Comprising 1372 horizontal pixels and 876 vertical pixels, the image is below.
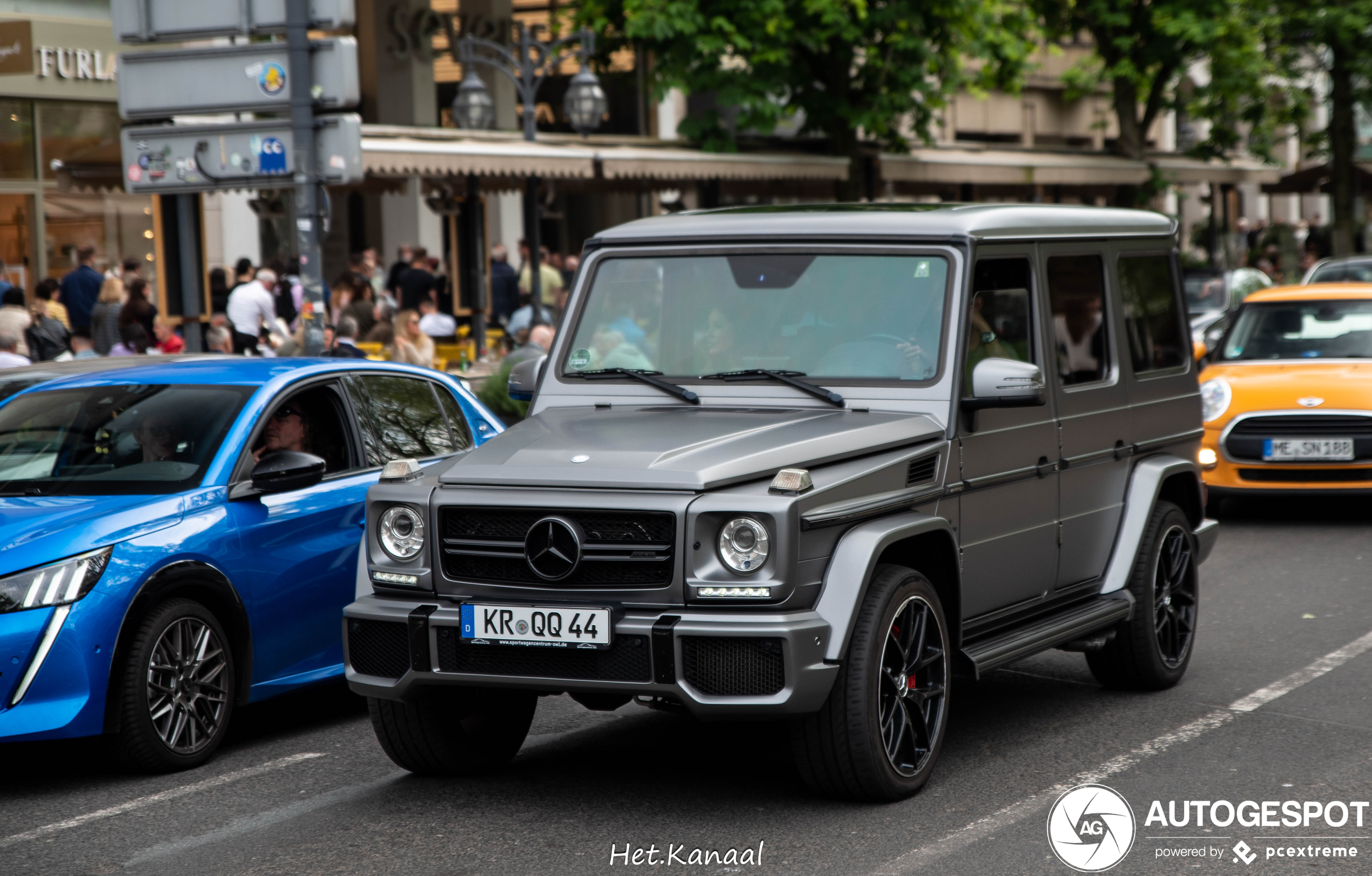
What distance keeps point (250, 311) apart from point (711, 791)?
13809 millimetres

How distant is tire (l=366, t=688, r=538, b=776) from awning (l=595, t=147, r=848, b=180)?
1603cm

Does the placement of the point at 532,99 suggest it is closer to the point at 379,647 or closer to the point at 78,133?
the point at 78,133

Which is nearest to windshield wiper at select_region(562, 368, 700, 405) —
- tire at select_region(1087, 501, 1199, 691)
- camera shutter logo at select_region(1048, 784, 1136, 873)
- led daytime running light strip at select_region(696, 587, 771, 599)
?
led daytime running light strip at select_region(696, 587, 771, 599)

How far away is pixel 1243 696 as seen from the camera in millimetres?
7098

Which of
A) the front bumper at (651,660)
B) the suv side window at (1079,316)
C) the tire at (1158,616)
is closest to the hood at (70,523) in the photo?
the front bumper at (651,660)

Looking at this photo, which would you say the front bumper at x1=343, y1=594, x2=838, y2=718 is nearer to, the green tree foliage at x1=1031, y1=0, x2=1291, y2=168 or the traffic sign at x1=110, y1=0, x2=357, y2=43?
the traffic sign at x1=110, y1=0, x2=357, y2=43

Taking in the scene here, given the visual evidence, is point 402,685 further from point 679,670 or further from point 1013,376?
point 1013,376

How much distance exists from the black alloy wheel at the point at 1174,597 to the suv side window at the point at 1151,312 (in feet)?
2.46

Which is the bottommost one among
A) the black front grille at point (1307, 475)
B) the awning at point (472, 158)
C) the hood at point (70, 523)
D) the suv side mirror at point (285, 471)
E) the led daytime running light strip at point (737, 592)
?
the black front grille at point (1307, 475)

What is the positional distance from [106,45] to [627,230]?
16.2 m

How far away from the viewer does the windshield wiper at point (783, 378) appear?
19.5ft

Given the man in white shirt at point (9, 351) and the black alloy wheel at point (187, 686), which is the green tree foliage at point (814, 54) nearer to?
the man in white shirt at point (9, 351)

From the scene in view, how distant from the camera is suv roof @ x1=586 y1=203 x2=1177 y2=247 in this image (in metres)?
6.24

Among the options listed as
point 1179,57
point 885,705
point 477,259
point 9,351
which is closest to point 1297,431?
point 885,705
